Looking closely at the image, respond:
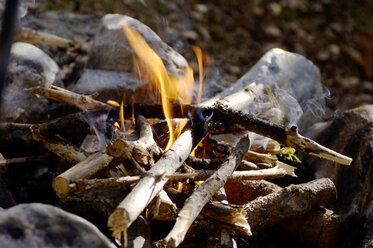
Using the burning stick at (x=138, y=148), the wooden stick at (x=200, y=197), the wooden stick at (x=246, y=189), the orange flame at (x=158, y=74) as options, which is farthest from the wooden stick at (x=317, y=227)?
the orange flame at (x=158, y=74)

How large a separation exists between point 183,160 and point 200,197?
0.91 feet

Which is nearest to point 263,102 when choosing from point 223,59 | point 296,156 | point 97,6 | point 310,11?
point 296,156

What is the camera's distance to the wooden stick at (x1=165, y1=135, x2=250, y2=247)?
1491 millimetres

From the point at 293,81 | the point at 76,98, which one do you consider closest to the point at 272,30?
the point at 293,81

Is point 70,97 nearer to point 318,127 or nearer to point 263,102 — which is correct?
point 263,102

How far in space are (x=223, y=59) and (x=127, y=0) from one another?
149 centimetres

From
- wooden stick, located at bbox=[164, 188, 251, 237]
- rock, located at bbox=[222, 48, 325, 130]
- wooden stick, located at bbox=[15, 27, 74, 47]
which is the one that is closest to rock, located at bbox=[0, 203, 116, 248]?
wooden stick, located at bbox=[164, 188, 251, 237]

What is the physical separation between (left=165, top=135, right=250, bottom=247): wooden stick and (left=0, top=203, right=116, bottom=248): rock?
242 millimetres

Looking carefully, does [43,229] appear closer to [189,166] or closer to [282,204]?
[189,166]

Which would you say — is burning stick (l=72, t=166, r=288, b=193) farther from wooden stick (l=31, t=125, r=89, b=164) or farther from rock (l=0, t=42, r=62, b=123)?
rock (l=0, t=42, r=62, b=123)

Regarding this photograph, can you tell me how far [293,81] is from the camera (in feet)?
10.6

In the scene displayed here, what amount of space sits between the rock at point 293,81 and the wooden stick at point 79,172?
4.74 feet

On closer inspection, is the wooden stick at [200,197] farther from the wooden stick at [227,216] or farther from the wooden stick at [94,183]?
the wooden stick at [94,183]

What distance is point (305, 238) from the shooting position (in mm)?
2199
